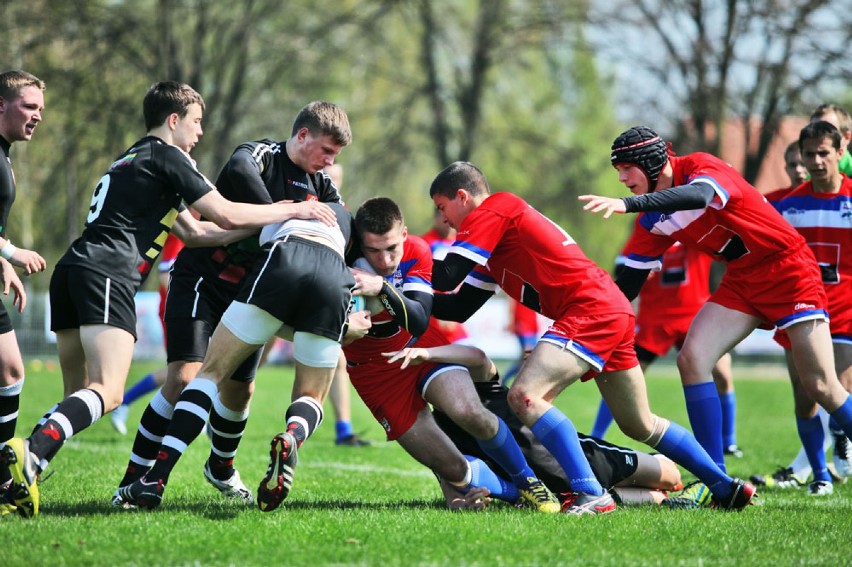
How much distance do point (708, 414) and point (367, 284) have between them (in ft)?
8.04

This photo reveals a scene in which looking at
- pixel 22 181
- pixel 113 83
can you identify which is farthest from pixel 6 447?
pixel 22 181

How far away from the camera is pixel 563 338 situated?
5332mm

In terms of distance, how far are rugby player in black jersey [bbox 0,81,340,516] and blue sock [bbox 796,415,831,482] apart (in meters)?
4.05

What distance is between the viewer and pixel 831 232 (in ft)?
24.0

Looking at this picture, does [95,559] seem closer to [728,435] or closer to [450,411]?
[450,411]

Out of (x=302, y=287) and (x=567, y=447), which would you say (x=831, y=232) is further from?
(x=302, y=287)

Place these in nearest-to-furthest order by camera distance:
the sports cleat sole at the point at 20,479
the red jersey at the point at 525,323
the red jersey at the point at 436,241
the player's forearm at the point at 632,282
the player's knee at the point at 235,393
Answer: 1. the sports cleat sole at the point at 20,479
2. the player's knee at the point at 235,393
3. the player's forearm at the point at 632,282
4. the red jersey at the point at 436,241
5. the red jersey at the point at 525,323

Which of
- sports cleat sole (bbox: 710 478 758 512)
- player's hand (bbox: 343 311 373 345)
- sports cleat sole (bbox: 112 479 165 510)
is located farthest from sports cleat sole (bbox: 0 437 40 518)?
sports cleat sole (bbox: 710 478 758 512)

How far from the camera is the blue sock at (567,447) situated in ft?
17.5

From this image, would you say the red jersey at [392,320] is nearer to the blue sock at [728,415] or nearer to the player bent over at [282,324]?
the player bent over at [282,324]

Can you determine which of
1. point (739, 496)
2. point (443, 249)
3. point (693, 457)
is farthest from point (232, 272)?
point (443, 249)

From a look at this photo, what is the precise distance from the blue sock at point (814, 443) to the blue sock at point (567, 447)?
2.44 metres

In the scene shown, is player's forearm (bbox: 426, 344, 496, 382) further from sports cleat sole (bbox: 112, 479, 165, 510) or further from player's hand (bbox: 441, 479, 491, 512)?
sports cleat sole (bbox: 112, 479, 165, 510)

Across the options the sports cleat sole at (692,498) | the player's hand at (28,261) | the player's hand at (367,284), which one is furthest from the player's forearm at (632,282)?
the player's hand at (28,261)
